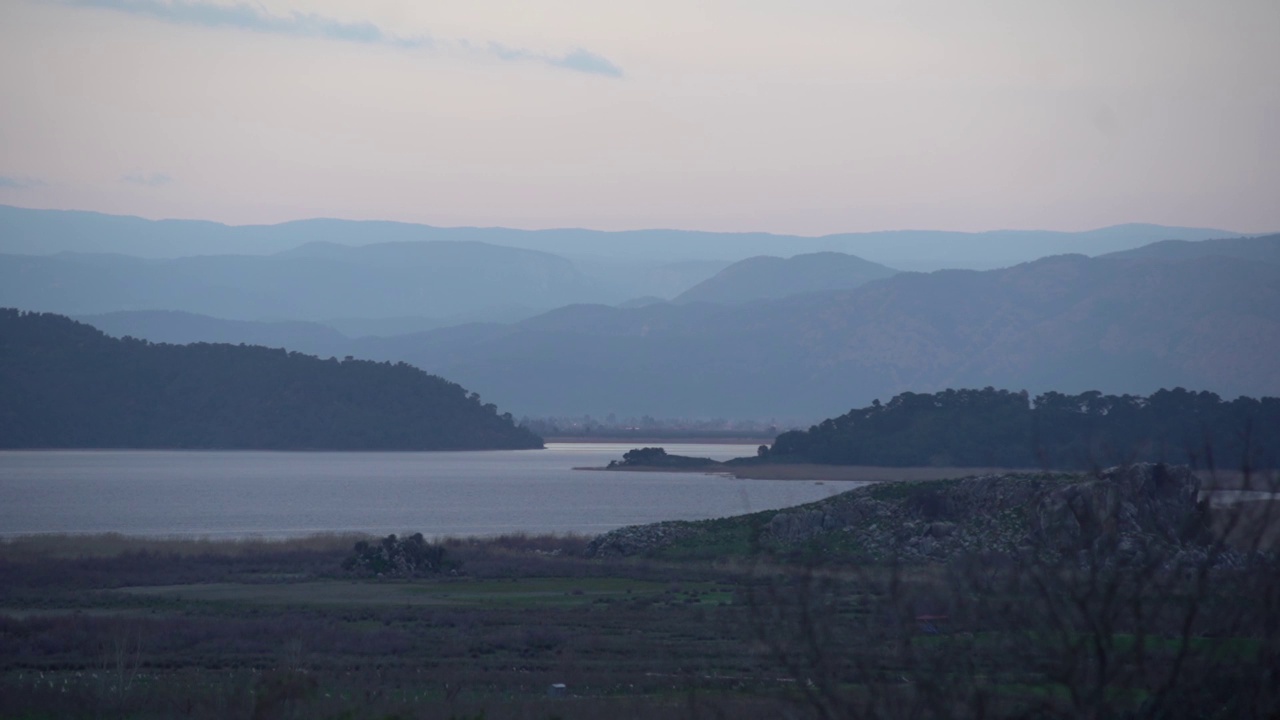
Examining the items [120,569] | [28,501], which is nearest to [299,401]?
[28,501]

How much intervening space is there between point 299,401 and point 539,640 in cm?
12522

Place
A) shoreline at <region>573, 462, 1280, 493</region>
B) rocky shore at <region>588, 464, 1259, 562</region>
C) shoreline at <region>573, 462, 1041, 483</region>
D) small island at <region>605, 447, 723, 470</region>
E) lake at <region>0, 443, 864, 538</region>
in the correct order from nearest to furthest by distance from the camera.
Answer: rocky shore at <region>588, 464, 1259, 562</region>
lake at <region>0, 443, 864, 538</region>
shoreline at <region>573, 462, 1280, 493</region>
shoreline at <region>573, 462, 1041, 483</region>
small island at <region>605, 447, 723, 470</region>

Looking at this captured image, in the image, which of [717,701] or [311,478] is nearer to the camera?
[717,701]

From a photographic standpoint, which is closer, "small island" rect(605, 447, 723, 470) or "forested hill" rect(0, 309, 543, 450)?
"small island" rect(605, 447, 723, 470)

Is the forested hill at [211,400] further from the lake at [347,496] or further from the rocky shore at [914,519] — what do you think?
the rocky shore at [914,519]

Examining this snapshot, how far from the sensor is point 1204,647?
7.25m

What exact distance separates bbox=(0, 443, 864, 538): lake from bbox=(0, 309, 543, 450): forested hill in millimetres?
5587

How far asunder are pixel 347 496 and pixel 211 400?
233 ft

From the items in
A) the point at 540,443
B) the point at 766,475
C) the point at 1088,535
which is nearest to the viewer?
the point at 1088,535

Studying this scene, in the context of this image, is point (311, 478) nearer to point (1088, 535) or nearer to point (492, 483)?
point (492, 483)

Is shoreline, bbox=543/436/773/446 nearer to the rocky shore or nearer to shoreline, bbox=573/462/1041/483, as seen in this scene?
shoreline, bbox=573/462/1041/483

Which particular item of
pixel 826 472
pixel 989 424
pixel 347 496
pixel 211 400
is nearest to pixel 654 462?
pixel 826 472

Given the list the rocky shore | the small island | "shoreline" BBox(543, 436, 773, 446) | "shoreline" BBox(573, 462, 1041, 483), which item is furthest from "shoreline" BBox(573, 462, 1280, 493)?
"shoreline" BBox(543, 436, 773, 446)

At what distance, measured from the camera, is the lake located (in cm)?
5141
